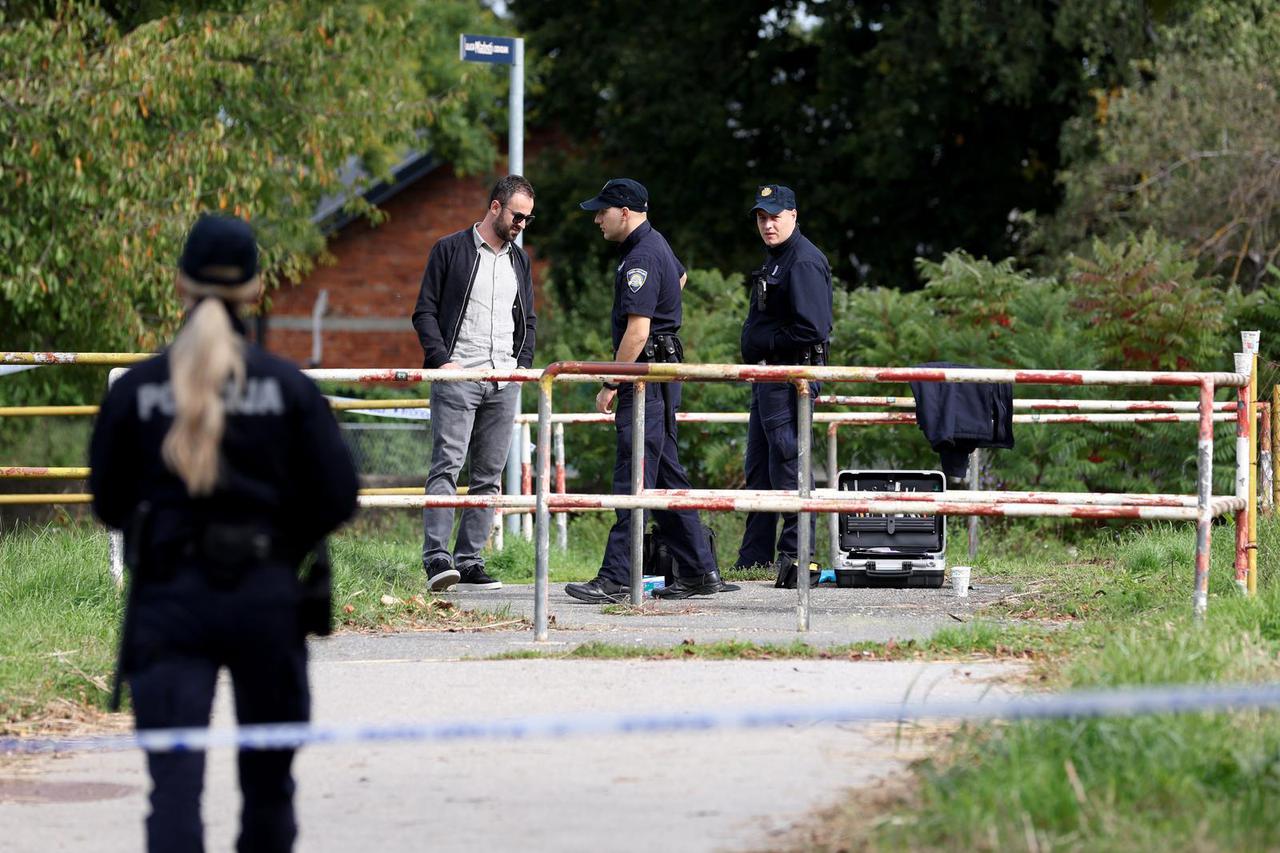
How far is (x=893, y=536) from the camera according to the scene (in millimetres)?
9508

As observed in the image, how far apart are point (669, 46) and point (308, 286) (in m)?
12.7

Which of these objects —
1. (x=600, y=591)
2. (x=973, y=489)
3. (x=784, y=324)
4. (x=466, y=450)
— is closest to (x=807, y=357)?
(x=784, y=324)

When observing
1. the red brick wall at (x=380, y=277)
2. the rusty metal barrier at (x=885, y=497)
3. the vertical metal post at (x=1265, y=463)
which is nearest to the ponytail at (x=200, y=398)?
the rusty metal barrier at (x=885, y=497)

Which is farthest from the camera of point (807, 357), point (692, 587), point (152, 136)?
point (152, 136)

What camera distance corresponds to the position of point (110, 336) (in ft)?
53.7

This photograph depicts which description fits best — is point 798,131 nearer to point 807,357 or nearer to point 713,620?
point 807,357

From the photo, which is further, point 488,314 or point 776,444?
point 776,444

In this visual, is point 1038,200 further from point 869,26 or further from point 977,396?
point 977,396

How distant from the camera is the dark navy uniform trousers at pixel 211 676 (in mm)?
3656

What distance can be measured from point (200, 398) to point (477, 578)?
573 centimetres

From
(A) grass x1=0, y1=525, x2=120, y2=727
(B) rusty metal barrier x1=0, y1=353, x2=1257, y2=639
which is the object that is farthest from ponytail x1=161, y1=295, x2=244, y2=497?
(B) rusty metal barrier x1=0, y1=353, x2=1257, y2=639

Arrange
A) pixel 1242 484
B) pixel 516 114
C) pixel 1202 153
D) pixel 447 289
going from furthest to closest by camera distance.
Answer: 1. pixel 1202 153
2. pixel 516 114
3. pixel 447 289
4. pixel 1242 484

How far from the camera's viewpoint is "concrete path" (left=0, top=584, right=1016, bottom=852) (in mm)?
4500

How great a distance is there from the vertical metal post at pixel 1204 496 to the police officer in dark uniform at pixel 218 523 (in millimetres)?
4186
